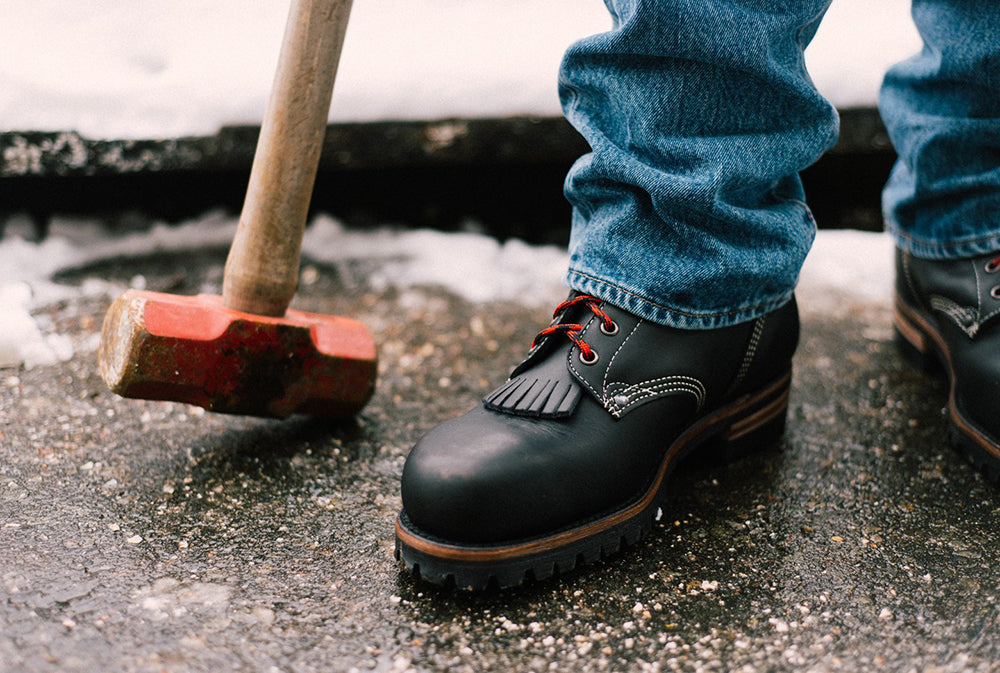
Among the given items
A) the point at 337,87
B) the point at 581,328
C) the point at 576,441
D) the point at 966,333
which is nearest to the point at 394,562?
the point at 576,441

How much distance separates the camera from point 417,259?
1.87 m

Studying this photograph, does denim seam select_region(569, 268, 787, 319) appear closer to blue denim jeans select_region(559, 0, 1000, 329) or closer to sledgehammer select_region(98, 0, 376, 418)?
blue denim jeans select_region(559, 0, 1000, 329)

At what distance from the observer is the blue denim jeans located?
93 cm

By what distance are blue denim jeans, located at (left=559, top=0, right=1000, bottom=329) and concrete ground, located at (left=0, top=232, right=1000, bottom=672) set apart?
0.90 feet

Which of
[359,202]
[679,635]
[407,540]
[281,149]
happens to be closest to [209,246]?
[359,202]

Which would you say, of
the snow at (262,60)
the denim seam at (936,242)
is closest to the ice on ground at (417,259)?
the snow at (262,60)

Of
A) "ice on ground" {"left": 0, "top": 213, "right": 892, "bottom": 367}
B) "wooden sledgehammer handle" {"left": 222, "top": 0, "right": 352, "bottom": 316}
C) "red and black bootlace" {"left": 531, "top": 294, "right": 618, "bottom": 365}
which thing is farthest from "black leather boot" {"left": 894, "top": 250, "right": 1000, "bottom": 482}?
"wooden sledgehammer handle" {"left": 222, "top": 0, "right": 352, "bottom": 316}

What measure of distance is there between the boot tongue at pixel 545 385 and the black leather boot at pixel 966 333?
53cm

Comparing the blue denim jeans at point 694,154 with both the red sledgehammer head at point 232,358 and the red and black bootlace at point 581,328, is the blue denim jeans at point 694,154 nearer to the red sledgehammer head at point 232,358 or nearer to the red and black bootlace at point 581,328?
the red and black bootlace at point 581,328

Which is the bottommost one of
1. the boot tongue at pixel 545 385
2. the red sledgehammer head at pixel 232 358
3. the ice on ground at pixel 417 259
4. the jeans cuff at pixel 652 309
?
the ice on ground at pixel 417 259

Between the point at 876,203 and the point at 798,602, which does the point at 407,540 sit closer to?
the point at 798,602

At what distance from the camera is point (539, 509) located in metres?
0.86

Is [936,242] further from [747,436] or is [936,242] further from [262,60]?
[262,60]

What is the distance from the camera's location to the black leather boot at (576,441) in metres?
0.84
